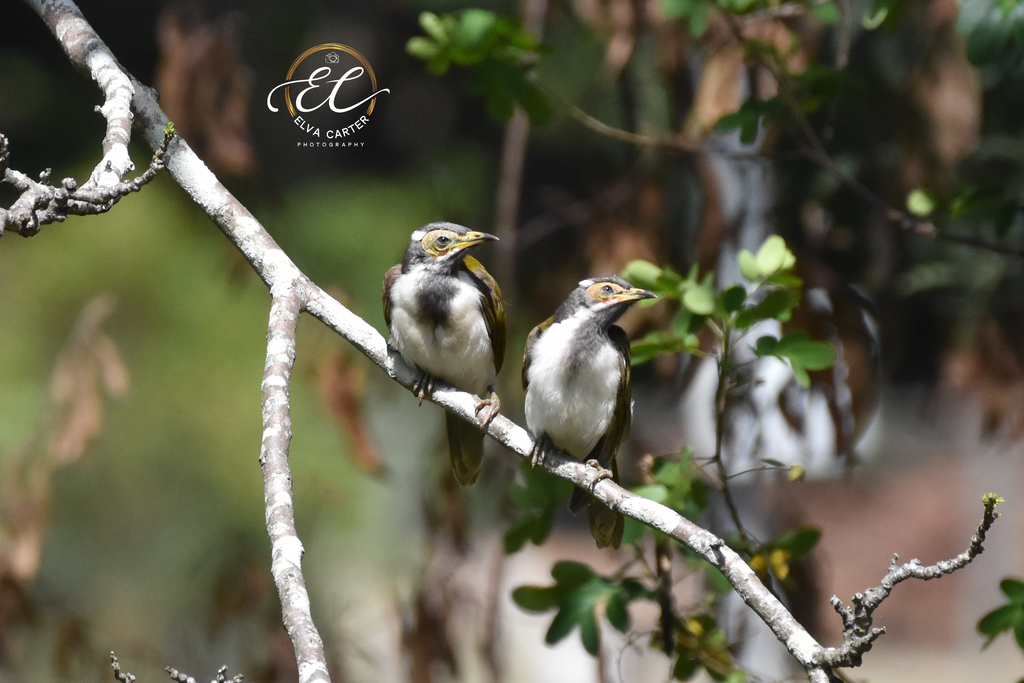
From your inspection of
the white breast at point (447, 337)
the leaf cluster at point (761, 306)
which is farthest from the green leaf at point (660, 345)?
the white breast at point (447, 337)

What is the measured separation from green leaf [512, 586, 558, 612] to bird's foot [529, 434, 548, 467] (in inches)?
23.6

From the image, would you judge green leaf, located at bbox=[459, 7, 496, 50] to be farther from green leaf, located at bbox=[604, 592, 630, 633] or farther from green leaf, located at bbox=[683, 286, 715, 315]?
green leaf, located at bbox=[604, 592, 630, 633]

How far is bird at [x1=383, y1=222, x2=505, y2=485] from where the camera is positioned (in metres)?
2.66

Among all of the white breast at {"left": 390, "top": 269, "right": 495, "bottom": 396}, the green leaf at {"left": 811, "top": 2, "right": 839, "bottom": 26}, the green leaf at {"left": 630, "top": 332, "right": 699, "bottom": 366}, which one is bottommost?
the white breast at {"left": 390, "top": 269, "right": 495, "bottom": 396}

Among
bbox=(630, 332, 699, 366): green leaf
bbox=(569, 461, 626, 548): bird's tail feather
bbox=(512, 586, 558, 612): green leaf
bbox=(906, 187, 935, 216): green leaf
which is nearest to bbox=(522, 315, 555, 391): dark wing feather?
bbox=(630, 332, 699, 366): green leaf

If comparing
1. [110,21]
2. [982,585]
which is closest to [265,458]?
[110,21]

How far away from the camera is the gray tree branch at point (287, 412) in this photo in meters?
1.66

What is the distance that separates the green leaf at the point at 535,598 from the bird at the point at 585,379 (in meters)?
0.42

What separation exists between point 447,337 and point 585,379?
425 mm

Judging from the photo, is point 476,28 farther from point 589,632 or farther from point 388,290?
point 589,632

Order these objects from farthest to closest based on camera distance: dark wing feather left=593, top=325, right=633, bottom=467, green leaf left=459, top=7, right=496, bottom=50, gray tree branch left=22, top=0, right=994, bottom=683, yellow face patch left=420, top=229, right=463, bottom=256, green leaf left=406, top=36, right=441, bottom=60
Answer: green leaf left=406, top=36, right=441, bottom=60 → green leaf left=459, top=7, right=496, bottom=50 → yellow face patch left=420, top=229, right=463, bottom=256 → dark wing feather left=593, top=325, right=633, bottom=467 → gray tree branch left=22, top=0, right=994, bottom=683

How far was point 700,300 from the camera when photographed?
251 centimetres

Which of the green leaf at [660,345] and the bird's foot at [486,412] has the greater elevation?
the green leaf at [660,345]

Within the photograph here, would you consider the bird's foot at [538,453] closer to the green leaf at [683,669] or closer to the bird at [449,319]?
the bird at [449,319]
